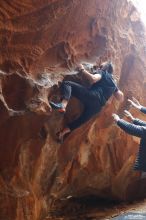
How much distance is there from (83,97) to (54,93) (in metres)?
0.52

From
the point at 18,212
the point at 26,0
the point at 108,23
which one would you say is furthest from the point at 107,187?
the point at 26,0

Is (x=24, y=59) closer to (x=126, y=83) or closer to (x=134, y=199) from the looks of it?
(x=126, y=83)

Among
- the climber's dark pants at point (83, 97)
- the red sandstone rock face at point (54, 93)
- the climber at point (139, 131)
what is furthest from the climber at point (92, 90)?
the climber at point (139, 131)

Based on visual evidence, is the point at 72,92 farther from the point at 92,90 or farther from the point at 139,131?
the point at 139,131

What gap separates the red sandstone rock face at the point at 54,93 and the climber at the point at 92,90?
25 cm

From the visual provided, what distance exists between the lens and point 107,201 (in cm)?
1002

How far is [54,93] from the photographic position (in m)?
6.14

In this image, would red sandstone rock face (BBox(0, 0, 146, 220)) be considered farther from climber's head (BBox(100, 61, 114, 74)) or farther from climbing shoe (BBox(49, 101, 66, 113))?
climber's head (BBox(100, 61, 114, 74))

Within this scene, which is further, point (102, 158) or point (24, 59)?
point (102, 158)

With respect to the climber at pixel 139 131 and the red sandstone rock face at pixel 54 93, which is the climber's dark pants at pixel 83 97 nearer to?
the red sandstone rock face at pixel 54 93

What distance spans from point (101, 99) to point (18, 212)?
2.61m

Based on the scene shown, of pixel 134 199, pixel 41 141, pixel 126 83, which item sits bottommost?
pixel 134 199

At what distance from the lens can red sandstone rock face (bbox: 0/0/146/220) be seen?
5.63 meters

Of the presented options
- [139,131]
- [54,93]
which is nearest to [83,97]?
[54,93]
